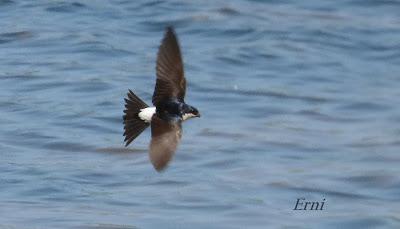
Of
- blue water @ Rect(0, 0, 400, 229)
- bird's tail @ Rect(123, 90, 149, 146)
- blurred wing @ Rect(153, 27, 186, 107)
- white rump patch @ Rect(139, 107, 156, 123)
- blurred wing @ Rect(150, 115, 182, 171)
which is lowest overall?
blue water @ Rect(0, 0, 400, 229)

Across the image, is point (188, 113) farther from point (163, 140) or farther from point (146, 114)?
point (163, 140)

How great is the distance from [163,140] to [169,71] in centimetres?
40

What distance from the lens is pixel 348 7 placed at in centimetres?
1165

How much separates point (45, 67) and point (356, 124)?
2.38m

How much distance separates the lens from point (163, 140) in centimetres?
538

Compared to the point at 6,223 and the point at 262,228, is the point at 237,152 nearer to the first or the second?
the point at 262,228

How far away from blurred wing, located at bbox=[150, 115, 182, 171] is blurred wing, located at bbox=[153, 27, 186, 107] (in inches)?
6.0

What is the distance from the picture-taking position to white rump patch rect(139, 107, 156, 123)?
18.6 ft

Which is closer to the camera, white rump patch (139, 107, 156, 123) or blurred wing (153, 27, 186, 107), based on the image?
blurred wing (153, 27, 186, 107)

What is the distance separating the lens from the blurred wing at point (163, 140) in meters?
5.13

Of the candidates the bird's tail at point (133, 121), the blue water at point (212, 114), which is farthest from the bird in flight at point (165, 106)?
the blue water at point (212, 114)

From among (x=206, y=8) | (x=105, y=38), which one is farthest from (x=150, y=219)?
(x=206, y=8)

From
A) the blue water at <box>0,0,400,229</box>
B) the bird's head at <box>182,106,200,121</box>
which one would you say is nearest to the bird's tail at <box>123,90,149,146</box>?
the bird's head at <box>182,106,200,121</box>

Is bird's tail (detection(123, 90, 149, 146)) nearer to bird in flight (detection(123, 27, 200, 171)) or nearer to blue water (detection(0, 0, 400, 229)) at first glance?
bird in flight (detection(123, 27, 200, 171))
